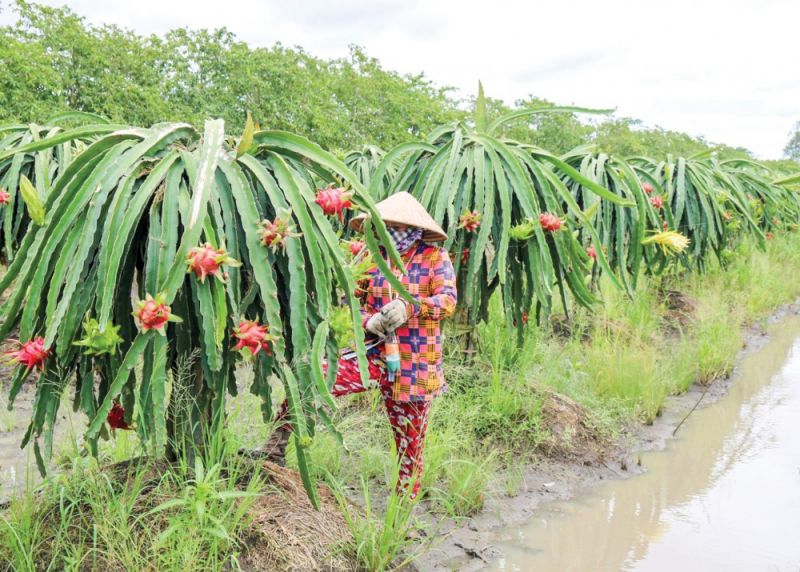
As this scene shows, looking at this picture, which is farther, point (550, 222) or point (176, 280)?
point (550, 222)

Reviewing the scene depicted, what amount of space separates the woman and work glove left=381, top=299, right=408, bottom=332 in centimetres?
6

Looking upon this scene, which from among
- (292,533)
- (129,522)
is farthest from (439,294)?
(129,522)

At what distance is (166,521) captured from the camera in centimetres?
283

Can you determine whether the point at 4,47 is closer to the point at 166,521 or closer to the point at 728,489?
the point at 166,521

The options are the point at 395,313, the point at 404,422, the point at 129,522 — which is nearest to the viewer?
the point at 129,522

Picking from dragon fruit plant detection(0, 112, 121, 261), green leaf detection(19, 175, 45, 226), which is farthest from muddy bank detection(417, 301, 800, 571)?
dragon fruit plant detection(0, 112, 121, 261)

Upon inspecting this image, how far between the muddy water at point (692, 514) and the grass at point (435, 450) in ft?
1.24

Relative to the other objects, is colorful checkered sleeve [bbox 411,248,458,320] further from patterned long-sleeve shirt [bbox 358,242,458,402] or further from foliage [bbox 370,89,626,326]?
foliage [bbox 370,89,626,326]

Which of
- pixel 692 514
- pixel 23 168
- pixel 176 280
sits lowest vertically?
pixel 692 514

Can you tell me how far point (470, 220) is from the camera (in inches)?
183

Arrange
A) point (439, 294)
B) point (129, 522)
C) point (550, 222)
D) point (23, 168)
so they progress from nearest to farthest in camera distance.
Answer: point (129, 522) < point (439, 294) < point (550, 222) < point (23, 168)

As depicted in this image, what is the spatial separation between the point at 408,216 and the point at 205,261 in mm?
1381

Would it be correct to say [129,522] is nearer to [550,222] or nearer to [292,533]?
[292,533]

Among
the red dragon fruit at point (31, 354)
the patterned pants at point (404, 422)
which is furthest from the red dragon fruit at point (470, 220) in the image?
the red dragon fruit at point (31, 354)
